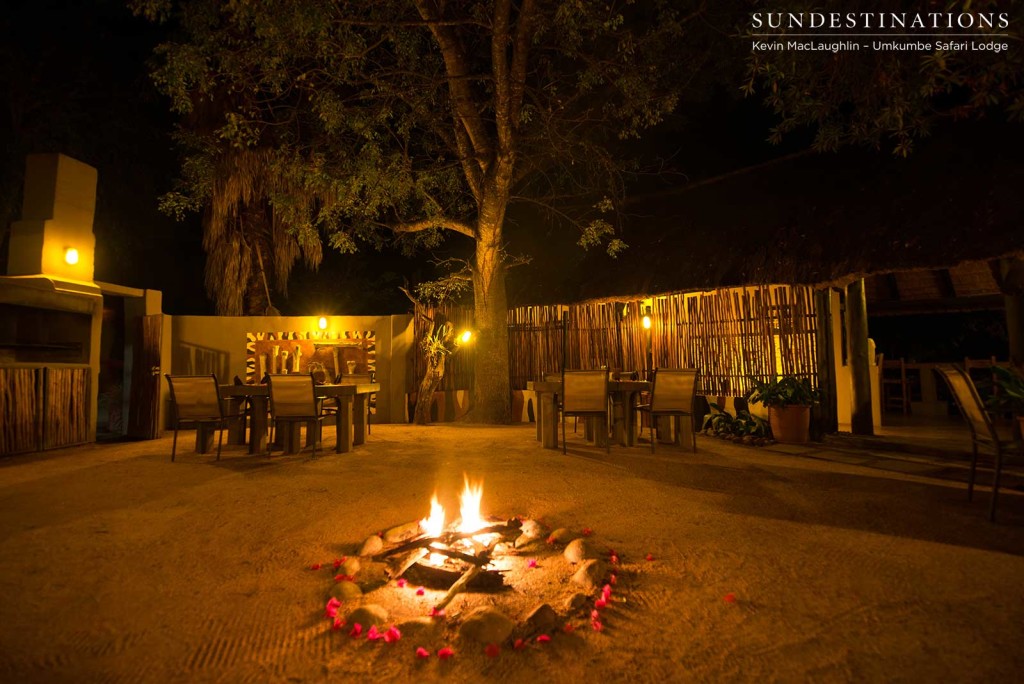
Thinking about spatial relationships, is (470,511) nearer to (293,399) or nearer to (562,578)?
(562,578)

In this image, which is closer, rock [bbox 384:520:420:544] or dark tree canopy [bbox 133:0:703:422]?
rock [bbox 384:520:420:544]

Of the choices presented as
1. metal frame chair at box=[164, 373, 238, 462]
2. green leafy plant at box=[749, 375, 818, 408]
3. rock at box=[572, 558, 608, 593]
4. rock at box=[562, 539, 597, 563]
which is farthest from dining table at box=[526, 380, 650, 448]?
rock at box=[572, 558, 608, 593]

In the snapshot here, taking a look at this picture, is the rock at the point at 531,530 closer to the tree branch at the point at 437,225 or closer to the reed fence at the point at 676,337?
the reed fence at the point at 676,337

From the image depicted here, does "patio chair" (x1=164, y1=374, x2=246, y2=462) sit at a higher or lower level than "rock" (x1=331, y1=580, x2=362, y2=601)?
higher

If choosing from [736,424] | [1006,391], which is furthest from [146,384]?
[1006,391]

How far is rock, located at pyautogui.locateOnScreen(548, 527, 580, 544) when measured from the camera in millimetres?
3382

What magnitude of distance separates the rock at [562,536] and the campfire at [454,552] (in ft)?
0.78

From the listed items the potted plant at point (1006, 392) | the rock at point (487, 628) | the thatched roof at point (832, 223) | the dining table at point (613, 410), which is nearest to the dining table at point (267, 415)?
the dining table at point (613, 410)

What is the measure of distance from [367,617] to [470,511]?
152 centimetres

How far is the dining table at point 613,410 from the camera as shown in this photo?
23.0 feet

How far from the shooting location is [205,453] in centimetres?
702

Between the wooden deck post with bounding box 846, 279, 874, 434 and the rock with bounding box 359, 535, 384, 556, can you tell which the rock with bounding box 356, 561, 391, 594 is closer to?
the rock with bounding box 359, 535, 384, 556

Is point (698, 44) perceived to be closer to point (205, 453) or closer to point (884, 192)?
point (884, 192)

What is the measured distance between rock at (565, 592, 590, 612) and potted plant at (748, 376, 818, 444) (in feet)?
19.6
